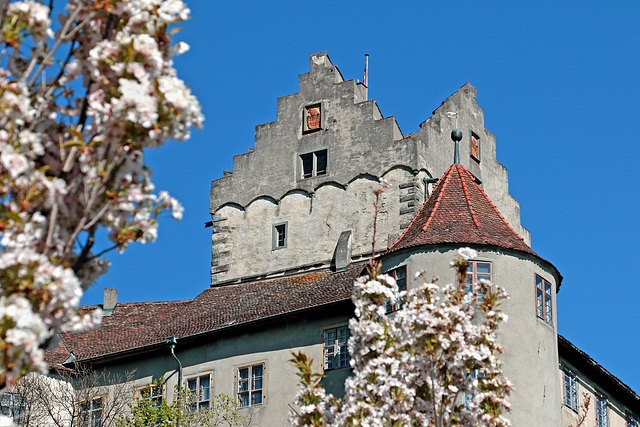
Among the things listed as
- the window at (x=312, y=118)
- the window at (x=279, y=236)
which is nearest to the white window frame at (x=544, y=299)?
the window at (x=279, y=236)

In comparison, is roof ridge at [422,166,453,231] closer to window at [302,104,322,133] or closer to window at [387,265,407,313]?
window at [387,265,407,313]

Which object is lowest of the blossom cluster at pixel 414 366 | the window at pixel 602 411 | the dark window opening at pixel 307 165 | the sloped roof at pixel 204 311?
the blossom cluster at pixel 414 366

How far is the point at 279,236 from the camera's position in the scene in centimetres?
4741

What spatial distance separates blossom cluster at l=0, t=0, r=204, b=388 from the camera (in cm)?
1102

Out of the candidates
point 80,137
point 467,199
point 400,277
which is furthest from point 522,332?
point 80,137

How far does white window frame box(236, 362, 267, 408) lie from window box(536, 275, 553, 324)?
862cm

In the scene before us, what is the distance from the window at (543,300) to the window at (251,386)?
8.77 m

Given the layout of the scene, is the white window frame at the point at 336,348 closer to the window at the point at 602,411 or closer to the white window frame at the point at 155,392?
the white window frame at the point at 155,392

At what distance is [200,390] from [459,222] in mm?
10007

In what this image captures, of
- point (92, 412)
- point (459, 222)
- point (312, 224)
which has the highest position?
point (312, 224)

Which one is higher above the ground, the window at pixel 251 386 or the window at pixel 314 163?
the window at pixel 314 163

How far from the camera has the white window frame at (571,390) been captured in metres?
38.7

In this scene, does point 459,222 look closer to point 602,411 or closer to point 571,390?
point 571,390

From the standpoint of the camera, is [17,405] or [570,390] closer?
[17,405]
